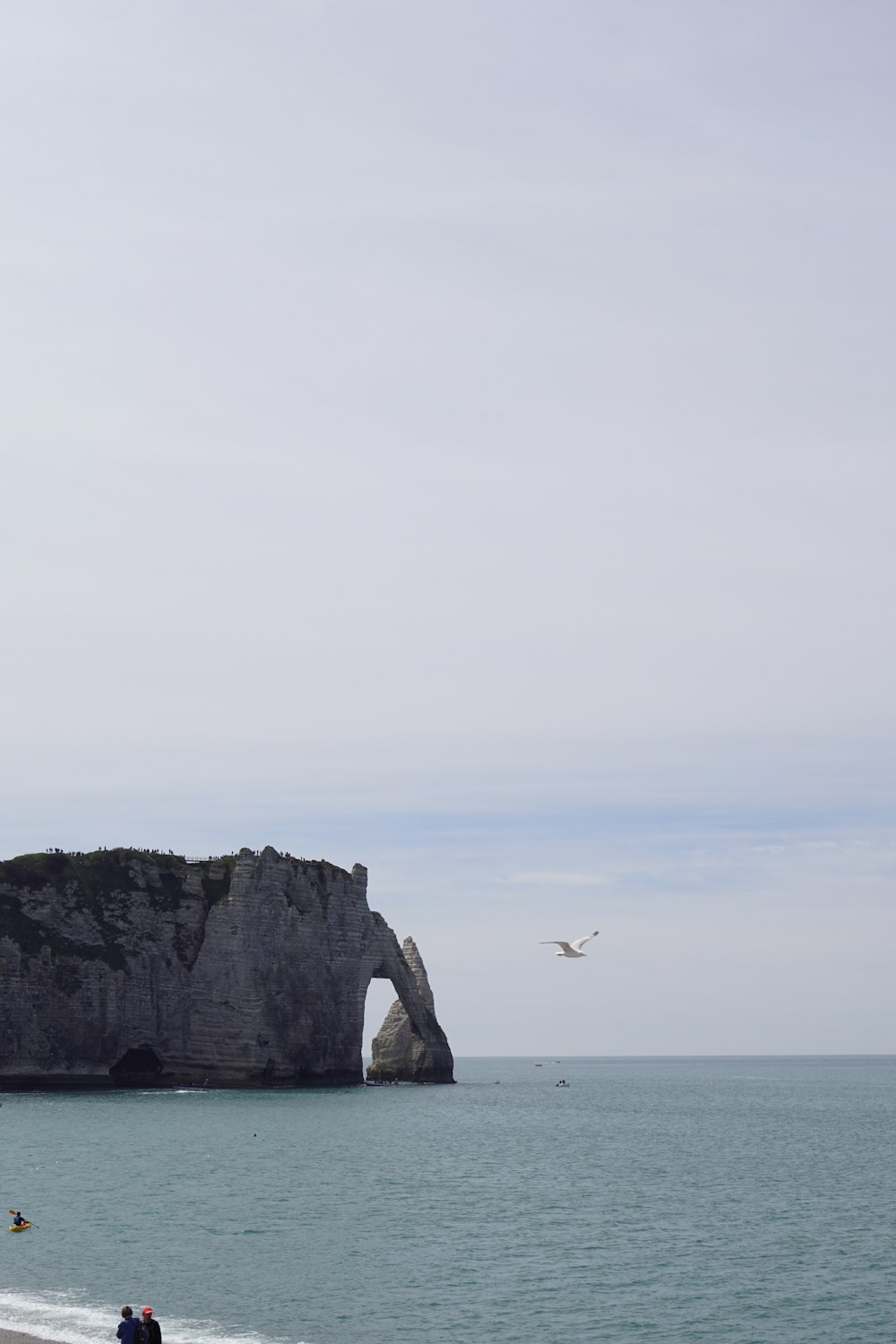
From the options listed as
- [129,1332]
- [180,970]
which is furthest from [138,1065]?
[129,1332]

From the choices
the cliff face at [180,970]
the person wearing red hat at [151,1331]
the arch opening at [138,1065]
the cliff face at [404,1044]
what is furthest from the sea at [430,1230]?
the cliff face at [404,1044]

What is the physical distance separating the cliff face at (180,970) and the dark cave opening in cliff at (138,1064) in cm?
12

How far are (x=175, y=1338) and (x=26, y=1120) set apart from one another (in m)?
64.3

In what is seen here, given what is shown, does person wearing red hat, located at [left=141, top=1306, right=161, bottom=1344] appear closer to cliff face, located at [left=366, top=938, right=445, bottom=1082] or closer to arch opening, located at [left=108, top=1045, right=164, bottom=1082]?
arch opening, located at [left=108, top=1045, right=164, bottom=1082]

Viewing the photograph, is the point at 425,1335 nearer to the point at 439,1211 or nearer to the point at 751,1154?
the point at 439,1211

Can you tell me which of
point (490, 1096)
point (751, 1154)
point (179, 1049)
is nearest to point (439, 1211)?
point (751, 1154)

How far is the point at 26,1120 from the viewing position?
320 feet

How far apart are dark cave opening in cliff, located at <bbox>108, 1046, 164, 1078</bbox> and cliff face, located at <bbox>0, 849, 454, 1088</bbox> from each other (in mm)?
116

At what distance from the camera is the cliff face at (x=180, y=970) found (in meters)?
124

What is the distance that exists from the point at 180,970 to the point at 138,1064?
911 centimetres

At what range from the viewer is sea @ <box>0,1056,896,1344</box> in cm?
4216

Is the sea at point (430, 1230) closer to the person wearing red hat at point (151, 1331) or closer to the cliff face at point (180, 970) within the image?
the person wearing red hat at point (151, 1331)

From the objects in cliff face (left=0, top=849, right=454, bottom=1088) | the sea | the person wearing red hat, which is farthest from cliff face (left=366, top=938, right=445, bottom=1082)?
the person wearing red hat

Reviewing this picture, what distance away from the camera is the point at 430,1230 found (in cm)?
5778
